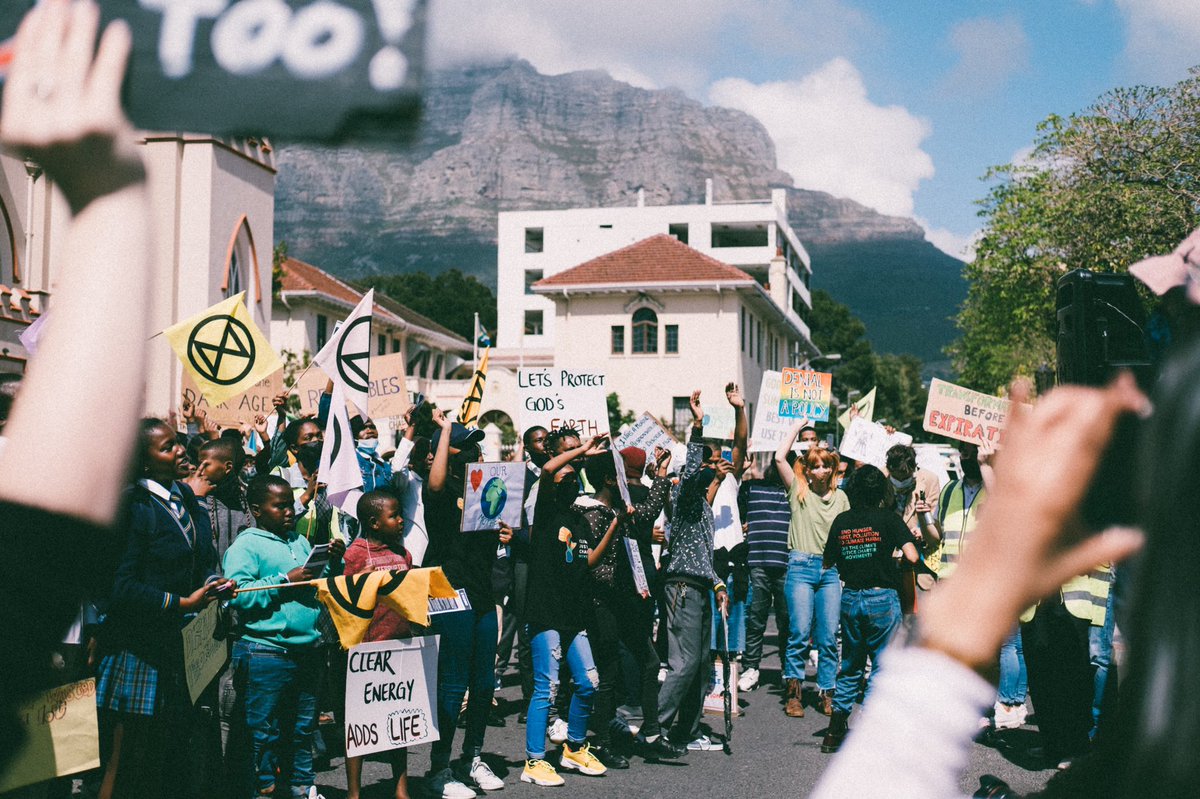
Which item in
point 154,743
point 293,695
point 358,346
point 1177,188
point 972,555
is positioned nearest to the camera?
point 972,555

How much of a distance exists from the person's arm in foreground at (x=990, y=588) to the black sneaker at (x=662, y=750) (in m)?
7.75

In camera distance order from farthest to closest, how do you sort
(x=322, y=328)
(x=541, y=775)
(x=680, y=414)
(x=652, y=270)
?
(x=322, y=328)
(x=652, y=270)
(x=680, y=414)
(x=541, y=775)

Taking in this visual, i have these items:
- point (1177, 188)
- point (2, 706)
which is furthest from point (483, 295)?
point (2, 706)

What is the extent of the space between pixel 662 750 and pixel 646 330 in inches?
1561

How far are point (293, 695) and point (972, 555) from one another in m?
5.90

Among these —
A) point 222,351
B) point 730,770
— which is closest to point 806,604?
point 730,770

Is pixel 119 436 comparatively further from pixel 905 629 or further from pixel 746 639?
pixel 746 639

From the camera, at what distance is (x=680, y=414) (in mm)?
46375

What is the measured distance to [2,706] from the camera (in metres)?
1.26

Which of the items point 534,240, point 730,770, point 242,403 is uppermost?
point 534,240

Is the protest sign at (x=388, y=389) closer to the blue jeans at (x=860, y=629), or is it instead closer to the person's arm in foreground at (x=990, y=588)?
the blue jeans at (x=860, y=629)

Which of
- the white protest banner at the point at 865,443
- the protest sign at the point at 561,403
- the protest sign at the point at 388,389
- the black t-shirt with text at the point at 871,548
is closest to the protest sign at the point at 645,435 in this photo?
the protest sign at the point at 561,403

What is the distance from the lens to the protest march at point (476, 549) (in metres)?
1.14

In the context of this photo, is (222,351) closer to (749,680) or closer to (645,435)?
(645,435)
